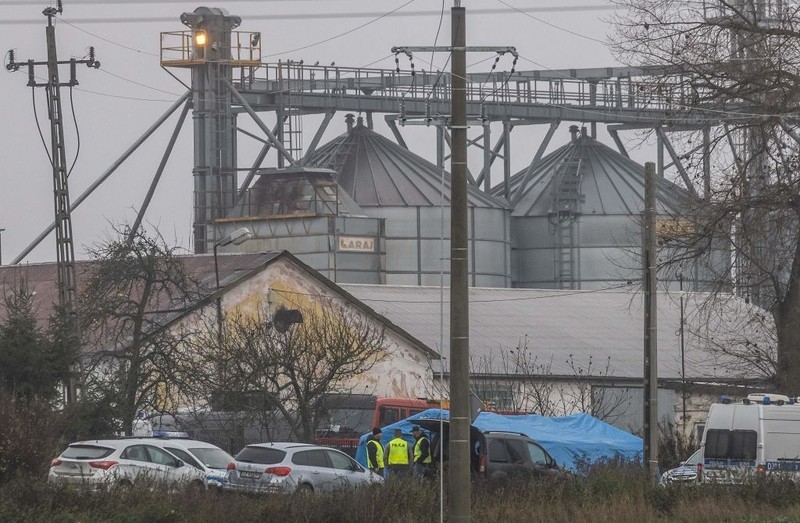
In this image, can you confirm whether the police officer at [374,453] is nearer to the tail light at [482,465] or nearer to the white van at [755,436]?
the tail light at [482,465]

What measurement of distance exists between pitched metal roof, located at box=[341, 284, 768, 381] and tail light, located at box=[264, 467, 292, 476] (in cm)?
2440

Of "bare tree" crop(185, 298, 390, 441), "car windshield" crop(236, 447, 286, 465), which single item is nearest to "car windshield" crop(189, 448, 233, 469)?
"car windshield" crop(236, 447, 286, 465)

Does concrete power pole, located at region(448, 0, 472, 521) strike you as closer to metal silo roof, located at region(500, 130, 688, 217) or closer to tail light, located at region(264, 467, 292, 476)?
tail light, located at region(264, 467, 292, 476)

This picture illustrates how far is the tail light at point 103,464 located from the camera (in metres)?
27.3

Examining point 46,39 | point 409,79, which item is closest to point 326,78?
point 409,79

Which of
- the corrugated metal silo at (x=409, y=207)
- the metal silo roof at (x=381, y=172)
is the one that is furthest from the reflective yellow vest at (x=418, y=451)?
the metal silo roof at (x=381, y=172)

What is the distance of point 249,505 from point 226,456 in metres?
8.96

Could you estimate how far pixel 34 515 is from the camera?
19.8 metres

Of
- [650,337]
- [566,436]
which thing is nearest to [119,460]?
[650,337]

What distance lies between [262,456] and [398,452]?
3.05m

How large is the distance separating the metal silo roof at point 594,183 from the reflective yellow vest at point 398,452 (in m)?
43.9

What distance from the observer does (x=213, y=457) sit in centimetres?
3025

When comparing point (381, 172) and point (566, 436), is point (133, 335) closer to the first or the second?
point (566, 436)

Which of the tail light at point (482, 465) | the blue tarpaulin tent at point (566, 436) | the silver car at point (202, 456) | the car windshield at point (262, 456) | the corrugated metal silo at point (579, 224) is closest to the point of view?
the car windshield at point (262, 456)
